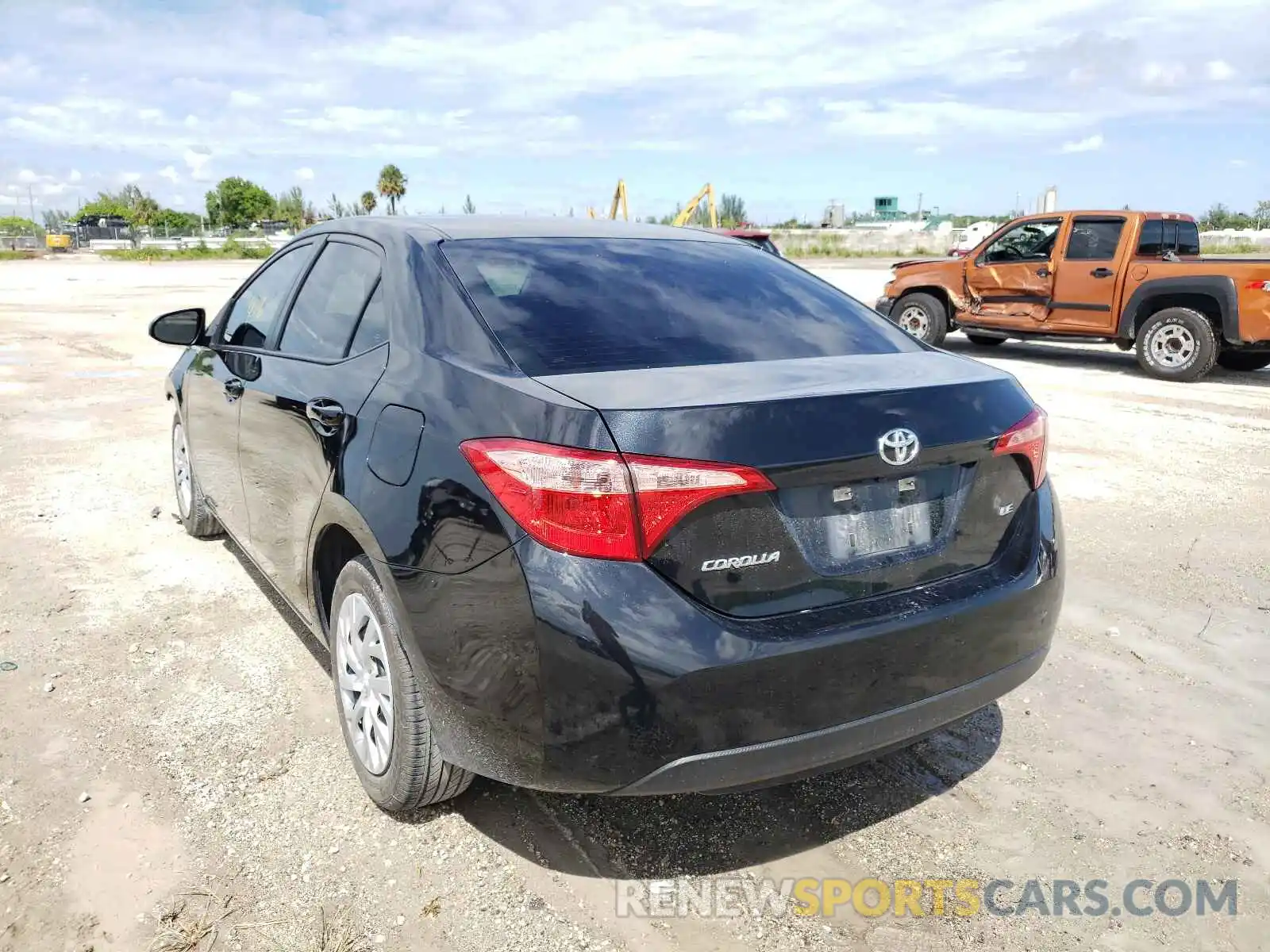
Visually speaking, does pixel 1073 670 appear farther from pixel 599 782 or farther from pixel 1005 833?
pixel 599 782

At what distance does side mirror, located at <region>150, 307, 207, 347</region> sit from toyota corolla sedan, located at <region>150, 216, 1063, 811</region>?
67.6 inches

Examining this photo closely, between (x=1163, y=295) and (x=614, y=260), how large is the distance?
982cm

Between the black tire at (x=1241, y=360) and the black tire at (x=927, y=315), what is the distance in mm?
3208

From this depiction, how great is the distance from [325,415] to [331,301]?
61cm

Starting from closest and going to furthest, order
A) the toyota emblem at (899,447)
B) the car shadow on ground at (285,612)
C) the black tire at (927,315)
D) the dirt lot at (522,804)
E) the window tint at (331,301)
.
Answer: the toyota emblem at (899,447) < the dirt lot at (522,804) < the window tint at (331,301) < the car shadow on ground at (285,612) < the black tire at (927,315)

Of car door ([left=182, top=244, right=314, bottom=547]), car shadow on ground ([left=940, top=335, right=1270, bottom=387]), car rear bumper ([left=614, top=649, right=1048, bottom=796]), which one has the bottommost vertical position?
car shadow on ground ([left=940, top=335, right=1270, bottom=387])

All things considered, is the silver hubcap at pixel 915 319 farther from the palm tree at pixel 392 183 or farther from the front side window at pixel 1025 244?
the palm tree at pixel 392 183

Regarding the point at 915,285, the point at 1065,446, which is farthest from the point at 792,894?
the point at 915,285

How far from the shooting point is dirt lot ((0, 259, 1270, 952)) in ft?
7.86

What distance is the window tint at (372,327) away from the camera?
2842mm

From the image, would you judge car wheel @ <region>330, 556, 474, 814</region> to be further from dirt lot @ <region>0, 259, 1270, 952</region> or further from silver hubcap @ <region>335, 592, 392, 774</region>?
dirt lot @ <region>0, 259, 1270, 952</region>

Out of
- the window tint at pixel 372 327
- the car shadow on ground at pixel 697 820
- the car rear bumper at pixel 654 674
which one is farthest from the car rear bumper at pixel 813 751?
the window tint at pixel 372 327

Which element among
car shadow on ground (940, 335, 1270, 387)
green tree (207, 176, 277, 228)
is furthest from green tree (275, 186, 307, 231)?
car shadow on ground (940, 335, 1270, 387)

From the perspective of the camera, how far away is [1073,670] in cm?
379
